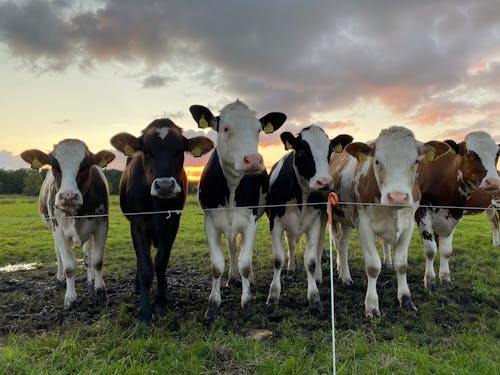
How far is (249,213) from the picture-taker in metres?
6.17

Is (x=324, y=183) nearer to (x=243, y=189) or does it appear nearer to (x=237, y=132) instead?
(x=243, y=189)

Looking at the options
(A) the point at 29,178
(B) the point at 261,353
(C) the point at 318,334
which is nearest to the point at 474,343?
(C) the point at 318,334

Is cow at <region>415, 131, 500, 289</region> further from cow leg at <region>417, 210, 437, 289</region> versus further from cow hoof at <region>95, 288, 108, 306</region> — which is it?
cow hoof at <region>95, 288, 108, 306</region>

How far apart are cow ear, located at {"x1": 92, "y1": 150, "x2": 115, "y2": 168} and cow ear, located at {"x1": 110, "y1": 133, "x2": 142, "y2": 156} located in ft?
2.99

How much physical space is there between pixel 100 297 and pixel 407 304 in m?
4.57

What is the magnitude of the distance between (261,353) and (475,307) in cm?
379

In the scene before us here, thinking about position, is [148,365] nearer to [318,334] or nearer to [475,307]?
[318,334]

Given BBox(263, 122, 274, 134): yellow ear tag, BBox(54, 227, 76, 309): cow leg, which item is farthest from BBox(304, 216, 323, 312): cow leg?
BBox(54, 227, 76, 309): cow leg

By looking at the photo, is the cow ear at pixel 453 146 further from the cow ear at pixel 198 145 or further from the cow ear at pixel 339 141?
the cow ear at pixel 198 145

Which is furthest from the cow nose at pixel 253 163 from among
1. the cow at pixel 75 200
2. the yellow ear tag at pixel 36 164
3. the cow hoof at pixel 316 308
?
the yellow ear tag at pixel 36 164

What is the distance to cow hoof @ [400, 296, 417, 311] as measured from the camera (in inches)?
238

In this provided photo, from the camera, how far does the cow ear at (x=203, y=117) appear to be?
6.00 metres

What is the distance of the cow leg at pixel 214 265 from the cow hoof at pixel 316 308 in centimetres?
130

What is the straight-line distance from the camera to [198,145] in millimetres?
6086
